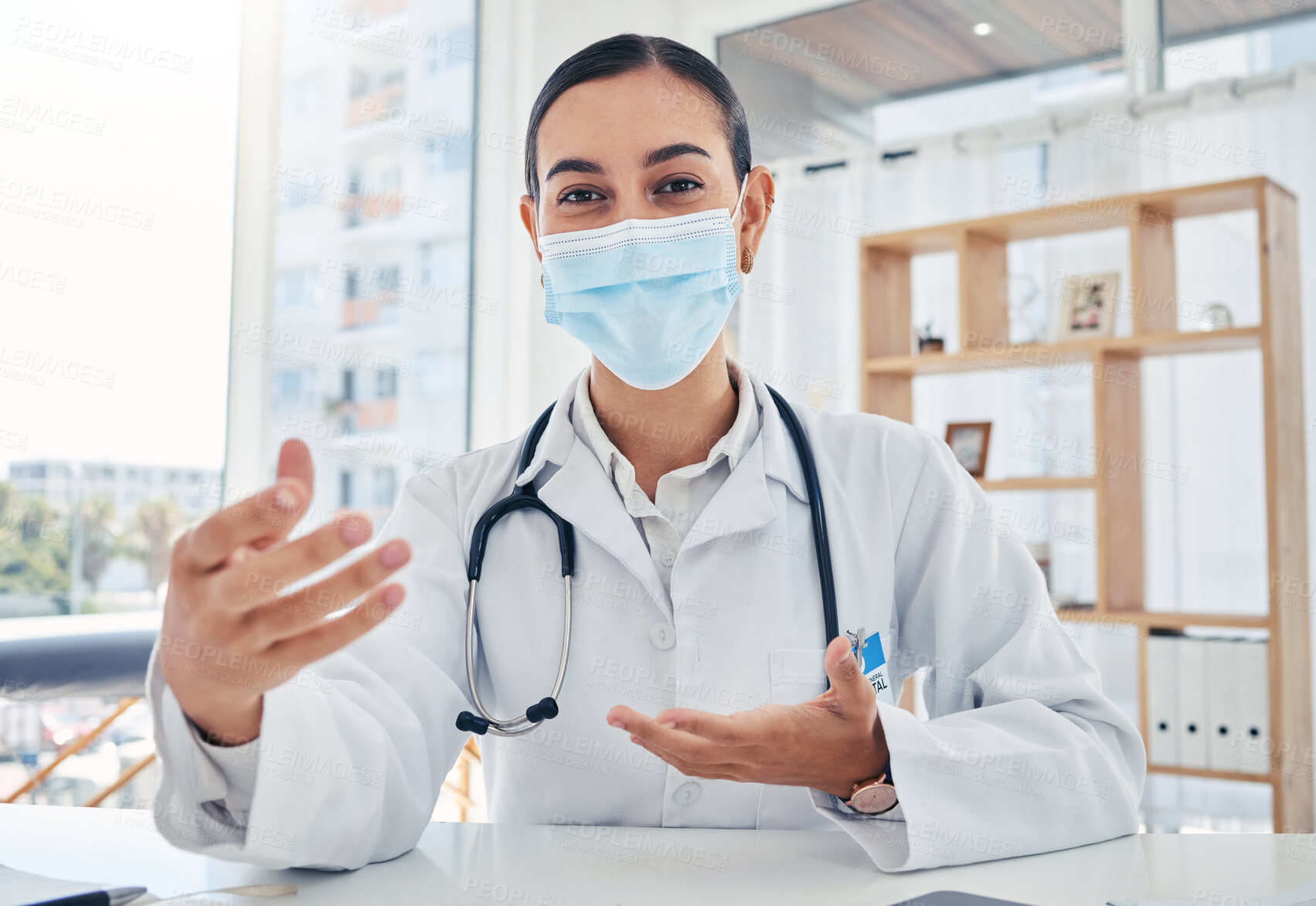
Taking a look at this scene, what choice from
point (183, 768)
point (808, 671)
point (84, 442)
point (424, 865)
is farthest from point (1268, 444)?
point (84, 442)

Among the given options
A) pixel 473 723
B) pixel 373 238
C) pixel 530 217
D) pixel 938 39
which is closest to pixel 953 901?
pixel 473 723

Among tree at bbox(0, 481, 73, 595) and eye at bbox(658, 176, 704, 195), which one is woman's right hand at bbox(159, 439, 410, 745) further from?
tree at bbox(0, 481, 73, 595)

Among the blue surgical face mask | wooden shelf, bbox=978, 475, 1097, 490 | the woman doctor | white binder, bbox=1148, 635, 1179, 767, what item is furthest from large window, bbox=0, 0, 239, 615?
white binder, bbox=1148, 635, 1179, 767

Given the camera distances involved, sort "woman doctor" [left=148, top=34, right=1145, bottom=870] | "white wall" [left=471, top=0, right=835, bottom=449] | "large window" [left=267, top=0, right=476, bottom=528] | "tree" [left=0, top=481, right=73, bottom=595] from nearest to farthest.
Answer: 1. "woman doctor" [left=148, top=34, right=1145, bottom=870]
2. "tree" [left=0, top=481, right=73, bottom=595]
3. "large window" [left=267, top=0, right=476, bottom=528]
4. "white wall" [left=471, top=0, right=835, bottom=449]

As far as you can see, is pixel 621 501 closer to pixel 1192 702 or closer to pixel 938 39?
pixel 1192 702

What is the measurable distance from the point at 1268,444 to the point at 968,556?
178cm

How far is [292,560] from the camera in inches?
24.5

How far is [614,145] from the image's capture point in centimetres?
Result: 117

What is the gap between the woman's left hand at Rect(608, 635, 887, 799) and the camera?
0.78 metres

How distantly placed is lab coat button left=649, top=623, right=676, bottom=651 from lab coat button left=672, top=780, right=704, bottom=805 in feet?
0.47

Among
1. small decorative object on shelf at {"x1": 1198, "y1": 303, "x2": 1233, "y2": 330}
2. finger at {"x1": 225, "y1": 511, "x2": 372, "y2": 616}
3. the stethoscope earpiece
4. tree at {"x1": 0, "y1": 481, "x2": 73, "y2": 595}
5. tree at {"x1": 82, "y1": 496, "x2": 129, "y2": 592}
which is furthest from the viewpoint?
small decorative object on shelf at {"x1": 1198, "y1": 303, "x2": 1233, "y2": 330}

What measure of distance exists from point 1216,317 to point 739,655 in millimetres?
2292

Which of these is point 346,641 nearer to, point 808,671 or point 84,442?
point 808,671

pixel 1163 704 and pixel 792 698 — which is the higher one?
pixel 792 698
